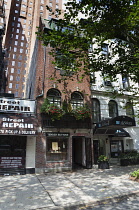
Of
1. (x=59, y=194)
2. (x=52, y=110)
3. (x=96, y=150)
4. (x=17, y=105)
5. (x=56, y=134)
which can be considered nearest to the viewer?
(x=59, y=194)

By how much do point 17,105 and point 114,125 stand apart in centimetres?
766

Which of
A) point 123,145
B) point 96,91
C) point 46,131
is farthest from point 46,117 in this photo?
point 123,145

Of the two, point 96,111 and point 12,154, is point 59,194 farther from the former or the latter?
point 96,111

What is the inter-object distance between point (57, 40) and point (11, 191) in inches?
326

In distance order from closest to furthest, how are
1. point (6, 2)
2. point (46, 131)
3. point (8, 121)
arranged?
point (8, 121) < point (46, 131) < point (6, 2)

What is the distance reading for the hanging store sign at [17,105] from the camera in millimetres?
10805

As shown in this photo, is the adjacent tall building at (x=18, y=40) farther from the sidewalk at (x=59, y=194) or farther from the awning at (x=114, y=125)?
the sidewalk at (x=59, y=194)

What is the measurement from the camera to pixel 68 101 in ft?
43.4

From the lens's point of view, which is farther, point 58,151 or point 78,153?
point 78,153

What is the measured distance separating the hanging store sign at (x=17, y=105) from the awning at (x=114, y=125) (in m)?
5.83

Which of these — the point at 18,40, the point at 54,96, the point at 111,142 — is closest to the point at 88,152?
the point at 111,142

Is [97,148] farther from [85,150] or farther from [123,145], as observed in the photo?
[123,145]

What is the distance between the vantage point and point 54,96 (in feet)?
43.2

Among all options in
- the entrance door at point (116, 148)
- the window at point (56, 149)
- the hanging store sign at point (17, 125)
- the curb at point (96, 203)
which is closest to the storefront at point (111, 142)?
the entrance door at point (116, 148)
